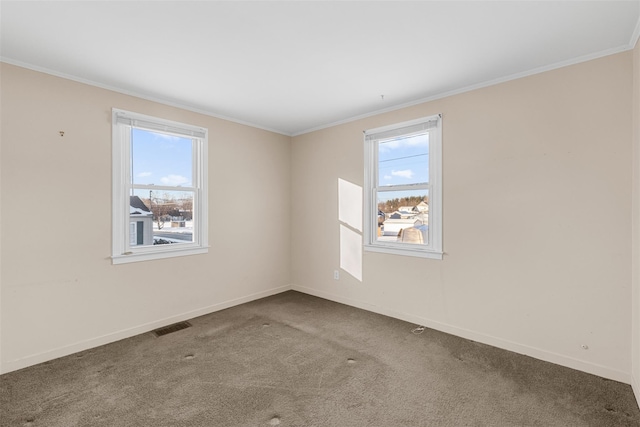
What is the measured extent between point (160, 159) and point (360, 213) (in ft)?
8.14

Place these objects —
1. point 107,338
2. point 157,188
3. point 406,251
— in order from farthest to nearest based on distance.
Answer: point 406,251, point 157,188, point 107,338

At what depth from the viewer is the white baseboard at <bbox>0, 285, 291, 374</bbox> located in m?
2.43

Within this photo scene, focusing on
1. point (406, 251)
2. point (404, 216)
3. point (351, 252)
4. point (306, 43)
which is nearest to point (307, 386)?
point (406, 251)

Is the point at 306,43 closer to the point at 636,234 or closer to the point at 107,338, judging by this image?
the point at 636,234

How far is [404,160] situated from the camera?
3547 millimetres

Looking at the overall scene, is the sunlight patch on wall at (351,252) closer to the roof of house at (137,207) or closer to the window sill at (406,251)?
the window sill at (406,251)

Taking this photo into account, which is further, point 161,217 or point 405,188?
point 405,188

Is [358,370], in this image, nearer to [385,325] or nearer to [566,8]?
[385,325]

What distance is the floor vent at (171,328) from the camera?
3.13 m

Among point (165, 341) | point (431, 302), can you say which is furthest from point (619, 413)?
point (165, 341)

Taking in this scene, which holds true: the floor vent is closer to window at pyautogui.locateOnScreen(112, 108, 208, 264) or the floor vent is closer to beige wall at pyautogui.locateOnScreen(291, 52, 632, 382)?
window at pyautogui.locateOnScreen(112, 108, 208, 264)

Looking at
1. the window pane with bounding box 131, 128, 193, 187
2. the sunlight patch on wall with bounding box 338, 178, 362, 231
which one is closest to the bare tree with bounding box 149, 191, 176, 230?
the window pane with bounding box 131, 128, 193, 187

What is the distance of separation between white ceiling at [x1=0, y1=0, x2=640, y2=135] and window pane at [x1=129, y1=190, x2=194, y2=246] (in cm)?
110

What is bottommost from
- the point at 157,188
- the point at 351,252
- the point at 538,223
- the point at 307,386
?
the point at 307,386
